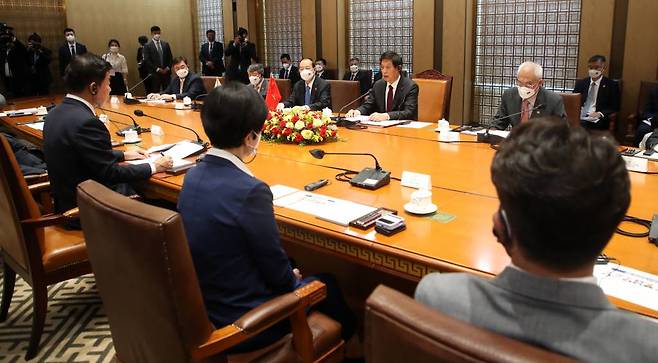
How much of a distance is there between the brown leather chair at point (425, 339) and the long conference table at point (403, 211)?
0.21 meters

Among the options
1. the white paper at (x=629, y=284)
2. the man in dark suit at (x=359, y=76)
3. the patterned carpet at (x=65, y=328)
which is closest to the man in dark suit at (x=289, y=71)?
the man in dark suit at (x=359, y=76)

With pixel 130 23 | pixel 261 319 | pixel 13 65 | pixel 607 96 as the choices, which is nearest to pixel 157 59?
pixel 130 23

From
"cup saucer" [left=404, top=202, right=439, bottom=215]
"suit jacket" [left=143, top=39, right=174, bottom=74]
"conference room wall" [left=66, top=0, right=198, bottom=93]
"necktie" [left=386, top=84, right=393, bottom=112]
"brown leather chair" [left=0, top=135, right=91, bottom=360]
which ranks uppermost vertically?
"conference room wall" [left=66, top=0, right=198, bottom=93]

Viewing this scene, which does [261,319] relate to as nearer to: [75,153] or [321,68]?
[75,153]

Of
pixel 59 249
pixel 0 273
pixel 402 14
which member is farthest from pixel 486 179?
pixel 402 14

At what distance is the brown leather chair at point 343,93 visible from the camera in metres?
5.33

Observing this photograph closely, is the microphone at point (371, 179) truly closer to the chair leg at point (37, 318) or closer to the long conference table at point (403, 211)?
the long conference table at point (403, 211)

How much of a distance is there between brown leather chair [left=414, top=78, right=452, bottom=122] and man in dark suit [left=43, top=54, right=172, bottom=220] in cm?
252

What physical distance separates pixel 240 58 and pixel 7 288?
285 inches

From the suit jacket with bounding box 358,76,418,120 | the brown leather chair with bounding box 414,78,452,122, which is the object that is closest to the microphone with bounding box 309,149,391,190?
the suit jacket with bounding box 358,76,418,120

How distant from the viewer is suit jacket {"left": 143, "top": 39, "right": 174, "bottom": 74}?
33.5 ft

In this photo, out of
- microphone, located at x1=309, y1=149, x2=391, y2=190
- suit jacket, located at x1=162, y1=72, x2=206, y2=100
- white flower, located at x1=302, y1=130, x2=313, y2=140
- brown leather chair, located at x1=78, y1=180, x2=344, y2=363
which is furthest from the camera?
suit jacket, located at x1=162, y1=72, x2=206, y2=100

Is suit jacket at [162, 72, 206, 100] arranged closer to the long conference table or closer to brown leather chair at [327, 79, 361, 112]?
brown leather chair at [327, 79, 361, 112]

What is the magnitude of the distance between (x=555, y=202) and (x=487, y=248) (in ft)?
3.05
